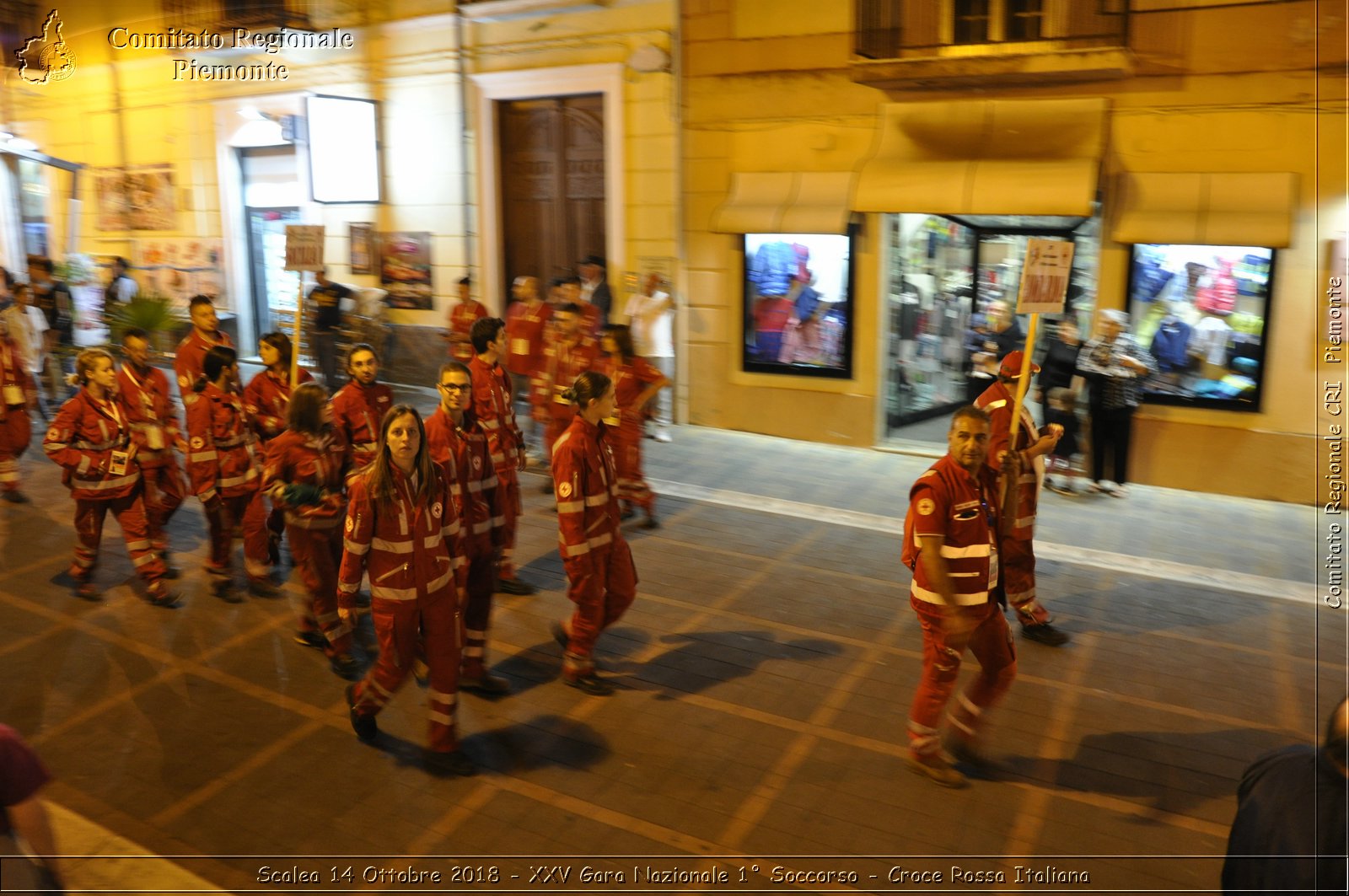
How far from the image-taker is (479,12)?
593 inches

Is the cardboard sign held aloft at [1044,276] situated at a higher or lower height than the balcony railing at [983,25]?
lower

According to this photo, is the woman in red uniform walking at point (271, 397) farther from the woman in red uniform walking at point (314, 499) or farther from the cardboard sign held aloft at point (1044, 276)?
the cardboard sign held aloft at point (1044, 276)

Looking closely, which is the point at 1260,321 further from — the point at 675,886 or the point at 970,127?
the point at 675,886

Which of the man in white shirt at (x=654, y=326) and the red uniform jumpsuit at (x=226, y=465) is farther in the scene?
the man in white shirt at (x=654, y=326)

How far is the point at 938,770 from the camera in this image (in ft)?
17.5

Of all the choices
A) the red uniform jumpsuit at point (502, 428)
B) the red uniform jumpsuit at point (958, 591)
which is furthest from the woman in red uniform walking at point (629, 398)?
the red uniform jumpsuit at point (958, 591)

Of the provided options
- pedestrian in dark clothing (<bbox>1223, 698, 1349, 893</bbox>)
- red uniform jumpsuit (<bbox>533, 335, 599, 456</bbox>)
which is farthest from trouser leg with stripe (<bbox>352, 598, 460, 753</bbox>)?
red uniform jumpsuit (<bbox>533, 335, 599, 456</bbox>)

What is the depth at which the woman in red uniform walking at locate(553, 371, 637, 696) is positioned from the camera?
605 centimetres

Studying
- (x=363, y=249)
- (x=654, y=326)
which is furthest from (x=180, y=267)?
(x=654, y=326)

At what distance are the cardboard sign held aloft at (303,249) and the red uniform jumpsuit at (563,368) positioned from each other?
2219 millimetres

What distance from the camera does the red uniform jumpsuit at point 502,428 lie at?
7879mm

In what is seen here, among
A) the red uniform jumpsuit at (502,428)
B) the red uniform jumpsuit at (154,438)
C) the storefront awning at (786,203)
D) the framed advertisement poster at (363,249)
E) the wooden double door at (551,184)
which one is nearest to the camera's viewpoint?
the red uniform jumpsuit at (502,428)

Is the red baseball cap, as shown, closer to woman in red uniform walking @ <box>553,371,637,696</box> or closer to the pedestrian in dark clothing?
woman in red uniform walking @ <box>553,371,637,696</box>

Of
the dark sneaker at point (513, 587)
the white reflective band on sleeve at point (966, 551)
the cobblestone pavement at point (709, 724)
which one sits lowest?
the cobblestone pavement at point (709, 724)
